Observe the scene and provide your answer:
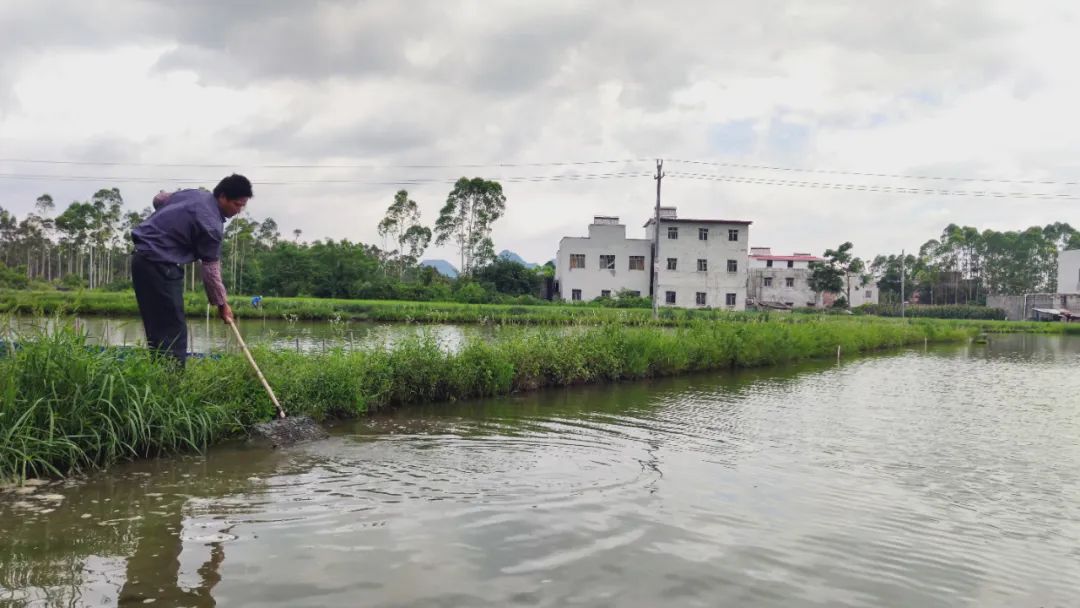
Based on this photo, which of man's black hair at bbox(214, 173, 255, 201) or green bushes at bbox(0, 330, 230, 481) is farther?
man's black hair at bbox(214, 173, 255, 201)

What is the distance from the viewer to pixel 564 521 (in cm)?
433

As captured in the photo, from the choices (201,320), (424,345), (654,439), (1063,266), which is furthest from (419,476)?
(1063,266)

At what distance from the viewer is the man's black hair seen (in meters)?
5.95

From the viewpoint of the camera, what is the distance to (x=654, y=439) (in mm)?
7156

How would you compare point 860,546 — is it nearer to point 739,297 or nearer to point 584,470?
point 584,470

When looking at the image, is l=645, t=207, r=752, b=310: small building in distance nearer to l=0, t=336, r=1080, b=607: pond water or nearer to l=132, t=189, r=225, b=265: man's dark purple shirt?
l=0, t=336, r=1080, b=607: pond water

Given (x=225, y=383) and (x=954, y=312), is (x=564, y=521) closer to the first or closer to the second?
(x=225, y=383)

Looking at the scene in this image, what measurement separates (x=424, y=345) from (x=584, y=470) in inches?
163

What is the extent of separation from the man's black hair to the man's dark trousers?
0.76 metres

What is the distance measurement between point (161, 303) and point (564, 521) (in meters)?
3.91

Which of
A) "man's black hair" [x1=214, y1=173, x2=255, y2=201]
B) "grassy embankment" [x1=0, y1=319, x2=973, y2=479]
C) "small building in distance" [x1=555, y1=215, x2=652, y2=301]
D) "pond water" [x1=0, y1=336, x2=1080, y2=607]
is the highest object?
"small building in distance" [x1=555, y1=215, x2=652, y2=301]

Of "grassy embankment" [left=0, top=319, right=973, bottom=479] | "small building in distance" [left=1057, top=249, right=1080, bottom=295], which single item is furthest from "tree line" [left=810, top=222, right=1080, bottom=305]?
"grassy embankment" [left=0, top=319, right=973, bottom=479]

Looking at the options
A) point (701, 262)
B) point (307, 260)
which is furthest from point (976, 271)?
point (307, 260)

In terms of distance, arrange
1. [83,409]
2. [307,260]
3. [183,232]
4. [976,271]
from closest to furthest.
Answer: [83,409] → [183,232] → [307,260] → [976,271]
